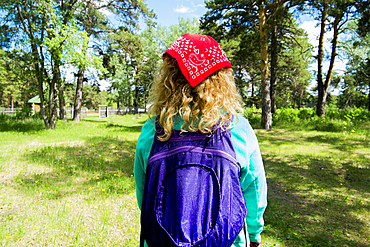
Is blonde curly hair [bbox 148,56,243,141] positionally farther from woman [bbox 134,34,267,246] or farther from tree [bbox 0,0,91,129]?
tree [bbox 0,0,91,129]

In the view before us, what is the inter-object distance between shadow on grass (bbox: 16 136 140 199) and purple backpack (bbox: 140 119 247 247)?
3.56 metres

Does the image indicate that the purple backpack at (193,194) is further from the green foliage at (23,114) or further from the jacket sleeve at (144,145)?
the green foliage at (23,114)

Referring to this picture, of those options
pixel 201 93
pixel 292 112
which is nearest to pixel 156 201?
pixel 201 93

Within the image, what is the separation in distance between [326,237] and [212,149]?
10.4 feet

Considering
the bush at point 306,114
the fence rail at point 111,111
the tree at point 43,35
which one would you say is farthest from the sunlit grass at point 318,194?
the fence rail at point 111,111

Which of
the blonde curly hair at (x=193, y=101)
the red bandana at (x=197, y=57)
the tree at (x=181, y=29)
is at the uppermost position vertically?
the tree at (x=181, y=29)

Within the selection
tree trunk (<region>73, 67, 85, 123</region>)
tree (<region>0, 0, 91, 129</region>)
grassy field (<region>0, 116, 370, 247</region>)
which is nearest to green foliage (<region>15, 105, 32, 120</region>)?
tree trunk (<region>73, 67, 85, 123</region>)

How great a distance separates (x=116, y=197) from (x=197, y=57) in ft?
11.8

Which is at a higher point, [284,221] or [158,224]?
[158,224]

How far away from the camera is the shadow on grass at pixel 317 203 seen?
121 inches

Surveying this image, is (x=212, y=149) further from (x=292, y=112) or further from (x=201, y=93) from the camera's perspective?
(x=292, y=112)

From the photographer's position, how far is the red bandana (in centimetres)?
109

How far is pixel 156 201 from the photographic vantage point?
942 millimetres

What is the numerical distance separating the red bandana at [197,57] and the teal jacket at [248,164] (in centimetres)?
27
